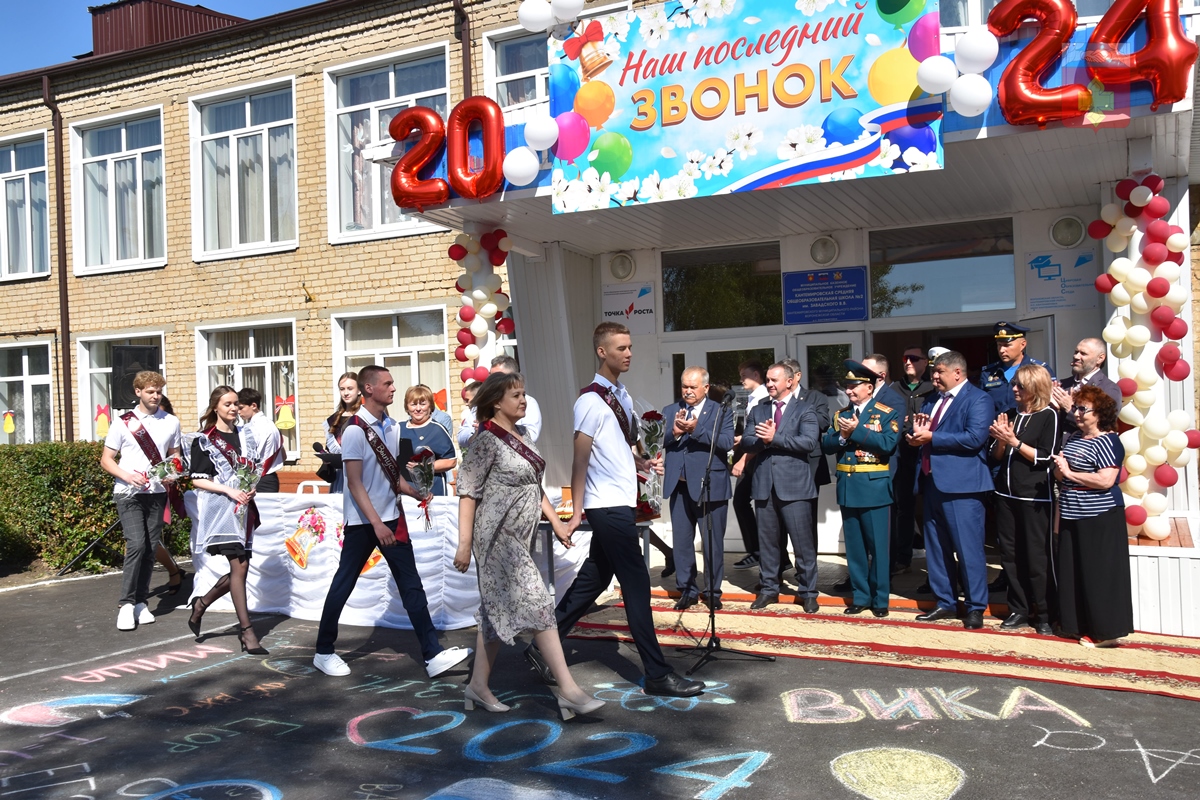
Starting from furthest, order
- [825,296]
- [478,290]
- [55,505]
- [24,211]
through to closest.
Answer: [24,211] → [55,505] → [825,296] → [478,290]

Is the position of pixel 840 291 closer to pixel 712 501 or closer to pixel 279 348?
pixel 712 501

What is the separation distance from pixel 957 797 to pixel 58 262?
17.6 meters

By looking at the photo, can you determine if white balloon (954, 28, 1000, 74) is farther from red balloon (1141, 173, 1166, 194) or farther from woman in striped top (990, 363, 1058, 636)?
woman in striped top (990, 363, 1058, 636)

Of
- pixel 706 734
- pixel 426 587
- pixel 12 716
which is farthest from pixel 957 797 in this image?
pixel 12 716

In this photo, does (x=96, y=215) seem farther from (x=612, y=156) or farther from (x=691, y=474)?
(x=691, y=474)

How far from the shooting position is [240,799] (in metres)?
4.35

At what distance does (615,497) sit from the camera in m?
5.61

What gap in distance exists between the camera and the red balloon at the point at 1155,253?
734 cm

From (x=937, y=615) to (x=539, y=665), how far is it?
2960 mm

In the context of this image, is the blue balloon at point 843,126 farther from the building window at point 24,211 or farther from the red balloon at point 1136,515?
the building window at point 24,211

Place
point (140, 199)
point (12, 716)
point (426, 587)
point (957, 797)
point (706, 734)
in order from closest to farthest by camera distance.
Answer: point (957, 797), point (706, 734), point (12, 716), point (426, 587), point (140, 199)

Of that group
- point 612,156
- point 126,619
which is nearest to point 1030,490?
point 612,156

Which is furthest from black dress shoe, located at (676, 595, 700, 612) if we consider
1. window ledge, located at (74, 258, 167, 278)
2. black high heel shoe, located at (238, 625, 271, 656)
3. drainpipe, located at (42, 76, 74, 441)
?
drainpipe, located at (42, 76, 74, 441)

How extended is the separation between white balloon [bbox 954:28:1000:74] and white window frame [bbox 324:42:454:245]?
7885mm
